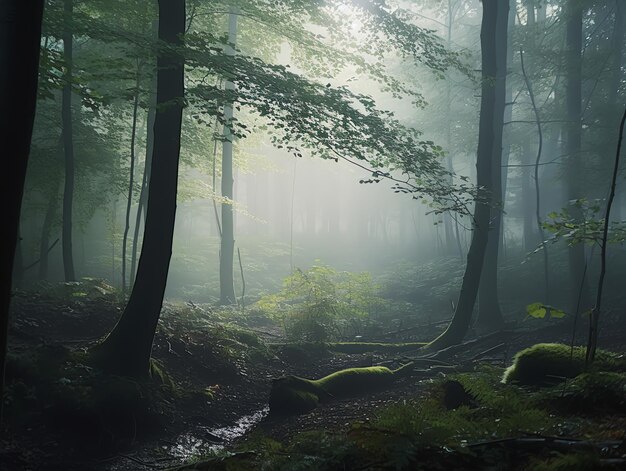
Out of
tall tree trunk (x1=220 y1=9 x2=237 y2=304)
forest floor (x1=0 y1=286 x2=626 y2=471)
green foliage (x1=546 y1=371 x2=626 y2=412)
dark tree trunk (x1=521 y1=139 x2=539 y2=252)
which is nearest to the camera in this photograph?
green foliage (x1=546 y1=371 x2=626 y2=412)

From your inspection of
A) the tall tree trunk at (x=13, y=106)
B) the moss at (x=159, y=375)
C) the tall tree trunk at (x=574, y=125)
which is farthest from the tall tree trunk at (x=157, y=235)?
the tall tree trunk at (x=574, y=125)

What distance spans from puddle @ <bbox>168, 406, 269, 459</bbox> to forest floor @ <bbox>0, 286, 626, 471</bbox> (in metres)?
0.01

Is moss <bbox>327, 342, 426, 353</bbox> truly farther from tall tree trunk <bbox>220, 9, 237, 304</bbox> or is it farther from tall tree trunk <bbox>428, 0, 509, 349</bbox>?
tall tree trunk <bbox>220, 9, 237, 304</bbox>

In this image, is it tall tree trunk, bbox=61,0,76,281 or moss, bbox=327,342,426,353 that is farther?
tall tree trunk, bbox=61,0,76,281

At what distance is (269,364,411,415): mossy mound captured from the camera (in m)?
7.06

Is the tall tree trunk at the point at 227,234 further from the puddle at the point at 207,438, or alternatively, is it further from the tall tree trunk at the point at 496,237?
the puddle at the point at 207,438

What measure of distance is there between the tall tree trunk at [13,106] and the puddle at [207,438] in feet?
9.97

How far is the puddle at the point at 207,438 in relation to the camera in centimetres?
582

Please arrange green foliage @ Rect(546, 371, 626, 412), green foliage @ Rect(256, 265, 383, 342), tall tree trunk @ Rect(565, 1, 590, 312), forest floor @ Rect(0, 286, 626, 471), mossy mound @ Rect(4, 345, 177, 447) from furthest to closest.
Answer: tall tree trunk @ Rect(565, 1, 590, 312) → green foliage @ Rect(256, 265, 383, 342) → mossy mound @ Rect(4, 345, 177, 447) → forest floor @ Rect(0, 286, 626, 471) → green foliage @ Rect(546, 371, 626, 412)

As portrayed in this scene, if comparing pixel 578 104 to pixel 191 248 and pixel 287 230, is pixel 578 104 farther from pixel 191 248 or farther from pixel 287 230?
pixel 287 230

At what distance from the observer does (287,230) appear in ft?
181

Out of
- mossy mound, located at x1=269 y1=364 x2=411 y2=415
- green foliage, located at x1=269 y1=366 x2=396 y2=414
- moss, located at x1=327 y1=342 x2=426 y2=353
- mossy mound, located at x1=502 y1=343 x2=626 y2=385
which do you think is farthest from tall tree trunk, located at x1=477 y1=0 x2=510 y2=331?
mossy mound, located at x1=502 y1=343 x2=626 y2=385

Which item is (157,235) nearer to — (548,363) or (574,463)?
(548,363)

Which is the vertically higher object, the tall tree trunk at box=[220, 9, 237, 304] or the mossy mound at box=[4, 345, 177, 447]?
the tall tree trunk at box=[220, 9, 237, 304]
